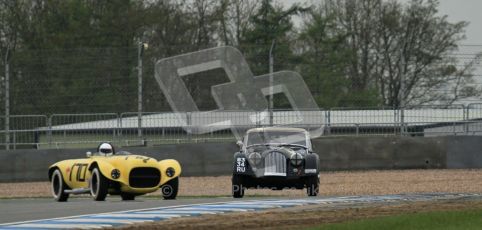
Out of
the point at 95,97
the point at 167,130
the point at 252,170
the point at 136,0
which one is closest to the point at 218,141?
the point at 167,130

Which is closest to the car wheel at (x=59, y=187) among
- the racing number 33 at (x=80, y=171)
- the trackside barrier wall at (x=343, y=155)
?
the racing number 33 at (x=80, y=171)

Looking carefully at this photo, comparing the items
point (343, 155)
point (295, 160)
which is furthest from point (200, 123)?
point (295, 160)

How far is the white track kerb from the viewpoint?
13523 mm

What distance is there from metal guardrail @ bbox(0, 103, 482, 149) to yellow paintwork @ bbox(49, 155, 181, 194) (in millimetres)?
7950

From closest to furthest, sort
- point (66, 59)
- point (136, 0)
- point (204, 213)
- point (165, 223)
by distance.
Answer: point (165, 223) < point (204, 213) < point (66, 59) < point (136, 0)

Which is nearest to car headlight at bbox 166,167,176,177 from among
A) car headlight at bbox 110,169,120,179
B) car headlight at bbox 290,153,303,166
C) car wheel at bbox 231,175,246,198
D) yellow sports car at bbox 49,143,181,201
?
yellow sports car at bbox 49,143,181,201

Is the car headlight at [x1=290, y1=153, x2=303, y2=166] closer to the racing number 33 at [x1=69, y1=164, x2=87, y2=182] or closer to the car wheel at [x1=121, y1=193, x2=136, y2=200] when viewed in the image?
the car wheel at [x1=121, y1=193, x2=136, y2=200]

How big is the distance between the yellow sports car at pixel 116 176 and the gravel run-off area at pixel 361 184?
2.72m

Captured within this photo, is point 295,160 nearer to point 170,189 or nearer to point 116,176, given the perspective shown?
point 170,189

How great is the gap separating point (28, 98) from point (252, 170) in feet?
31.7

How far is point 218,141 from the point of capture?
29.6m

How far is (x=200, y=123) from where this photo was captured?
96.7ft

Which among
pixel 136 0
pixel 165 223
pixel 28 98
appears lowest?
pixel 165 223

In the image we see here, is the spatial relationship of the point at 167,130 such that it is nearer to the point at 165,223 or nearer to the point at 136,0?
the point at 165,223
